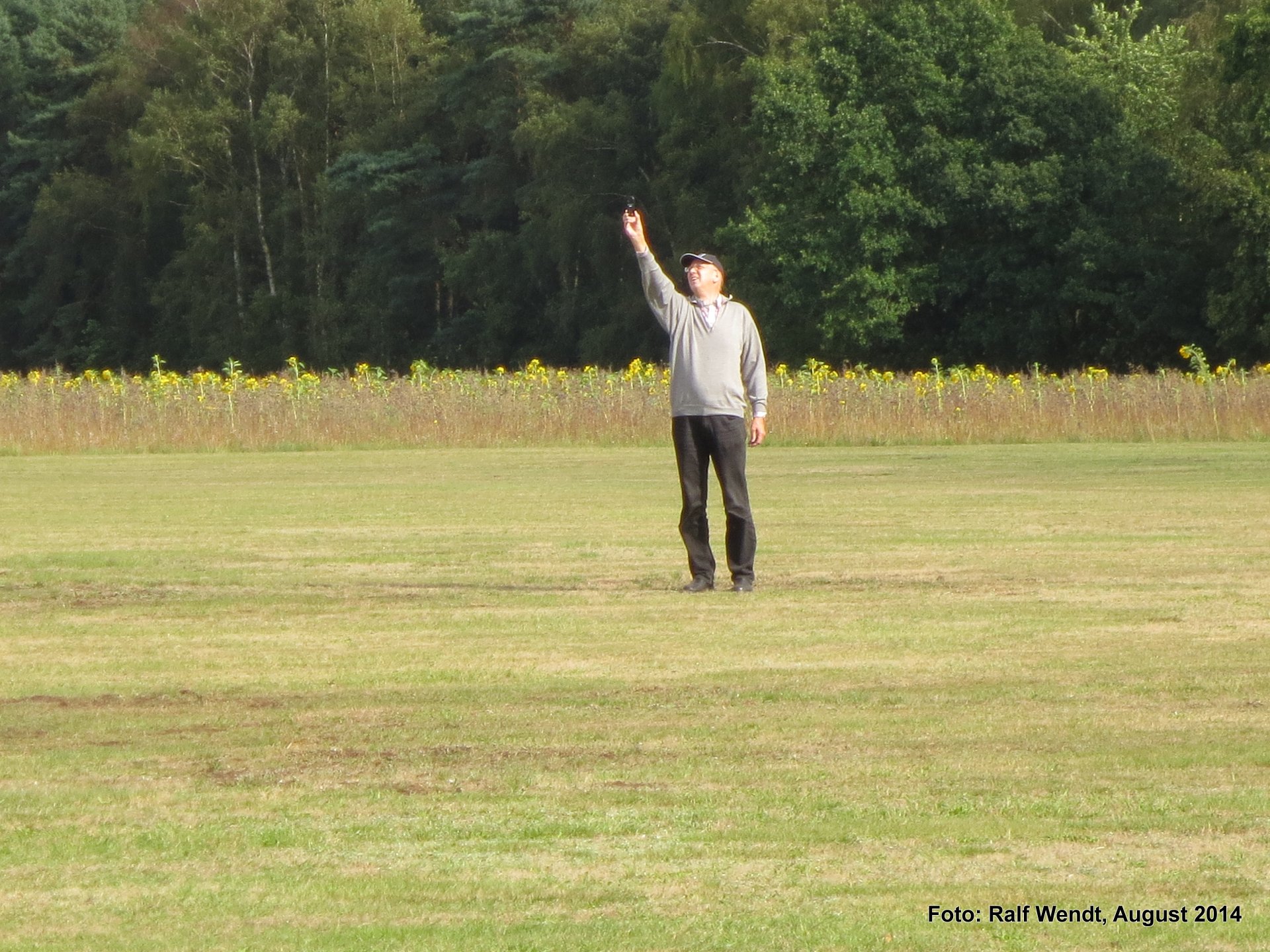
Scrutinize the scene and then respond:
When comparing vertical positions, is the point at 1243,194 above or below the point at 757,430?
above

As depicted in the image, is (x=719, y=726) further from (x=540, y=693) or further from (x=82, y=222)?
(x=82, y=222)

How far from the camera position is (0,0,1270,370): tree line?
5603cm

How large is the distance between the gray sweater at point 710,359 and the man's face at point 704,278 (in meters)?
0.09

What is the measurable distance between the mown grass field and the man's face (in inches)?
65.0

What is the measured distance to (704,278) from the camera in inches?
429

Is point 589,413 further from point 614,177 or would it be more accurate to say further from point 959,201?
point 614,177

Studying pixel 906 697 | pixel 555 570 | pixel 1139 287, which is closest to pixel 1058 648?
pixel 906 697

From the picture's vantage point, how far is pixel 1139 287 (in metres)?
55.8

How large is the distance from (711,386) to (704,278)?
0.58m

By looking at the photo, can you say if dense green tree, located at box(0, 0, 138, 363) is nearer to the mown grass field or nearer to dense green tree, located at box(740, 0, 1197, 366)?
dense green tree, located at box(740, 0, 1197, 366)

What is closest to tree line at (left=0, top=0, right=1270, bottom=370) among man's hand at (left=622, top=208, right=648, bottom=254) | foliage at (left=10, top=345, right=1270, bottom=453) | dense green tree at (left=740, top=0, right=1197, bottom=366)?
dense green tree at (left=740, top=0, right=1197, bottom=366)

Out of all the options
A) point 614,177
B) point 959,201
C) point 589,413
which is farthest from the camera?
point 614,177

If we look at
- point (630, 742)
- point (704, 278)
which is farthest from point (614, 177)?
point (630, 742)

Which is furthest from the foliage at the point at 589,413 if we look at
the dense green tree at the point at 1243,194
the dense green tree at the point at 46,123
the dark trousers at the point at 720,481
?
the dense green tree at the point at 46,123
